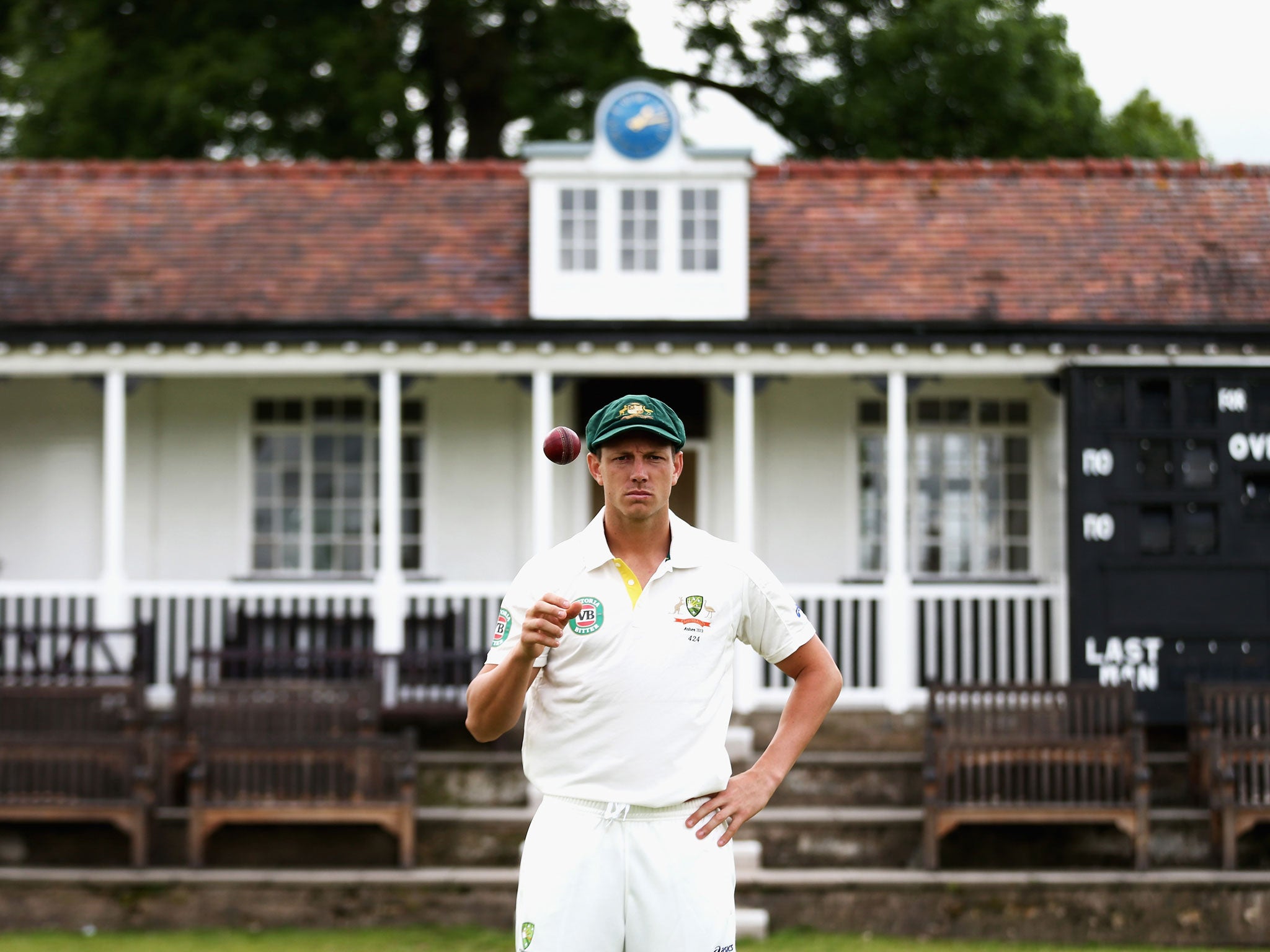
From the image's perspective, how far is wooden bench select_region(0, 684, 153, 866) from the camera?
839cm

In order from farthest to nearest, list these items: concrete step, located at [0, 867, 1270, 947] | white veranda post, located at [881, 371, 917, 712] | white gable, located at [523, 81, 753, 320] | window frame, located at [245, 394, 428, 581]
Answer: window frame, located at [245, 394, 428, 581]
white gable, located at [523, 81, 753, 320]
white veranda post, located at [881, 371, 917, 712]
concrete step, located at [0, 867, 1270, 947]

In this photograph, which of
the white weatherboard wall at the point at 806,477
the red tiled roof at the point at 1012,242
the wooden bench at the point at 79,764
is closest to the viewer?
the wooden bench at the point at 79,764

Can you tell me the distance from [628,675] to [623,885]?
473mm

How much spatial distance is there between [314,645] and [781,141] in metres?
13.5

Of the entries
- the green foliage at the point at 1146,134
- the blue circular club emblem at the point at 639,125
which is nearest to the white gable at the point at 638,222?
the blue circular club emblem at the point at 639,125

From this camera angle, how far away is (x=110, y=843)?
887cm

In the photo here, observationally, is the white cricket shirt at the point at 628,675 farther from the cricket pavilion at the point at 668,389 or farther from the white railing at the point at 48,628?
the white railing at the point at 48,628

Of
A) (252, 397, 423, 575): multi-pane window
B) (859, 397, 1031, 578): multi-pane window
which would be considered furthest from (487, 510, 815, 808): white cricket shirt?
(252, 397, 423, 575): multi-pane window

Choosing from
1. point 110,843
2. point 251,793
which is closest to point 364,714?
point 251,793

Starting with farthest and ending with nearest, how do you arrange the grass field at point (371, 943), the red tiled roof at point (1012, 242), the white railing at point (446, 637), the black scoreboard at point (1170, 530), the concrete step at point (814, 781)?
the red tiled roof at point (1012, 242), the white railing at point (446, 637), the black scoreboard at point (1170, 530), the concrete step at point (814, 781), the grass field at point (371, 943)

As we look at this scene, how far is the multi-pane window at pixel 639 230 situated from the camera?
10.5m

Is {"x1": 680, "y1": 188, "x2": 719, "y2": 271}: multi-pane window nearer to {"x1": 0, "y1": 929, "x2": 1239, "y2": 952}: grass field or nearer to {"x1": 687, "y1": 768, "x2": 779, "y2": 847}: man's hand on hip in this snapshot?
{"x1": 0, "y1": 929, "x2": 1239, "y2": 952}: grass field

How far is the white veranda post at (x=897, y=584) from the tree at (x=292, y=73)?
1063cm

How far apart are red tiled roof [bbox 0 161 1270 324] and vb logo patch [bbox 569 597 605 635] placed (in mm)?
7174
